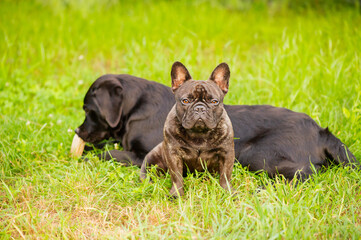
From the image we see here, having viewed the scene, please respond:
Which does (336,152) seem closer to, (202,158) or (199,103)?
(202,158)

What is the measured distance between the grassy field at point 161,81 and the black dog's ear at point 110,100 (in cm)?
51

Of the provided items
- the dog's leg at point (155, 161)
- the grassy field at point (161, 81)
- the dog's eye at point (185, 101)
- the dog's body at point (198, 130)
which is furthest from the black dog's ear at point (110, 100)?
the dog's eye at point (185, 101)

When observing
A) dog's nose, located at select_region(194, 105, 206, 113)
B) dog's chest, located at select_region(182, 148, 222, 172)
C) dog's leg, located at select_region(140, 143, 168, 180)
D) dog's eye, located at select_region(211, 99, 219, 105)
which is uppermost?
dog's eye, located at select_region(211, 99, 219, 105)

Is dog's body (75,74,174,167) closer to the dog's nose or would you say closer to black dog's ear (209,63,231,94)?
black dog's ear (209,63,231,94)

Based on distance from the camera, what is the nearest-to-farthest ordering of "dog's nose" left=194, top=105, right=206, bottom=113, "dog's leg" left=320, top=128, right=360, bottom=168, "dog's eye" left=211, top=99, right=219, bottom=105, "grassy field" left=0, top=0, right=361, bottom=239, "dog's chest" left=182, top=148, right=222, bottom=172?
"grassy field" left=0, top=0, right=361, bottom=239
"dog's nose" left=194, top=105, right=206, bottom=113
"dog's eye" left=211, top=99, right=219, bottom=105
"dog's chest" left=182, top=148, right=222, bottom=172
"dog's leg" left=320, top=128, right=360, bottom=168

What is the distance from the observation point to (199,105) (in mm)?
3100

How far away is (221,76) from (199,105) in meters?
0.46

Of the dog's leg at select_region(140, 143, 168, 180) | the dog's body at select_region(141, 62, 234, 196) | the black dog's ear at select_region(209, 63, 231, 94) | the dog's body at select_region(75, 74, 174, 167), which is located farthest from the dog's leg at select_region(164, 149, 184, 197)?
the dog's body at select_region(75, 74, 174, 167)

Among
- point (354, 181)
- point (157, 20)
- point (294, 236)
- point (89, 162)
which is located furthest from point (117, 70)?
point (294, 236)

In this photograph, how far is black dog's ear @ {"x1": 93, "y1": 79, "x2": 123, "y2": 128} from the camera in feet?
13.9

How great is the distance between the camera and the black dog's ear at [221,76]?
337cm

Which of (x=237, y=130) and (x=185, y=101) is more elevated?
(x=185, y=101)

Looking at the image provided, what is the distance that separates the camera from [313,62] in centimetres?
616

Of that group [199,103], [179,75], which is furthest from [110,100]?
[199,103]
